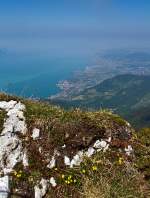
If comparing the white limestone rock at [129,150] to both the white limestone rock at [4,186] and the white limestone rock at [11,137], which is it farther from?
the white limestone rock at [4,186]

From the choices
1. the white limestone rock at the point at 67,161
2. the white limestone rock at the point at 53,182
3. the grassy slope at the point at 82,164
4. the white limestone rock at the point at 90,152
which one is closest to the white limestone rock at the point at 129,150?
the grassy slope at the point at 82,164

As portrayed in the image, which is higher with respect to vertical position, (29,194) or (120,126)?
(120,126)

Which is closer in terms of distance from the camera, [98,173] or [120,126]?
[98,173]

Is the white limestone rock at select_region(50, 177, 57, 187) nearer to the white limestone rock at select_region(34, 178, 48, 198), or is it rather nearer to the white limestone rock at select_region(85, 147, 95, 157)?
the white limestone rock at select_region(34, 178, 48, 198)

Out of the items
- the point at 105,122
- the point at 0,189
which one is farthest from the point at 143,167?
the point at 0,189

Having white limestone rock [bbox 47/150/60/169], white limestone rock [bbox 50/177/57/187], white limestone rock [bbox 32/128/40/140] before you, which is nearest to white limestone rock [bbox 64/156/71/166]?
white limestone rock [bbox 47/150/60/169]

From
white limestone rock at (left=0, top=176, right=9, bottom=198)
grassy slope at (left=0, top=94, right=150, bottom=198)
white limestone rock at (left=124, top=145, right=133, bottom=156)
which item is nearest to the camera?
grassy slope at (left=0, top=94, right=150, bottom=198)

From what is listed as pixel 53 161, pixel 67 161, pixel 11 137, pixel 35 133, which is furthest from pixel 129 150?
pixel 11 137

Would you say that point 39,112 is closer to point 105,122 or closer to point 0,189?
point 105,122
